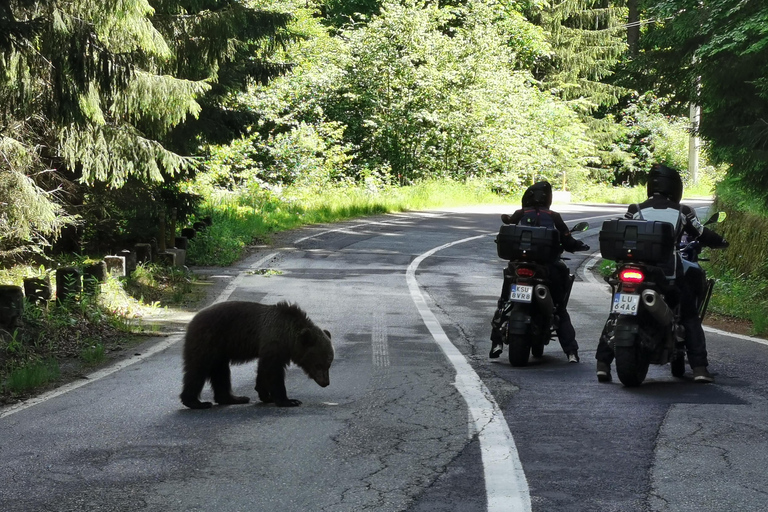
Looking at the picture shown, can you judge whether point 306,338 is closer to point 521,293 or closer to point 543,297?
point 521,293

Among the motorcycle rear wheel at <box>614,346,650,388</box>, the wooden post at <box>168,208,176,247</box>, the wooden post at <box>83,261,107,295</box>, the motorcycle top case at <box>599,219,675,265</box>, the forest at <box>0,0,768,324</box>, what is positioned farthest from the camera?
the wooden post at <box>168,208,176,247</box>

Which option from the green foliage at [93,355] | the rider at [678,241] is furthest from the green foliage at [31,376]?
the rider at [678,241]

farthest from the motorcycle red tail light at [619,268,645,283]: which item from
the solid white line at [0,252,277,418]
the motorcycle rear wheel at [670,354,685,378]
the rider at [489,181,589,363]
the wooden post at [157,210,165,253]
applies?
the wooden post at [157,210,165,253]

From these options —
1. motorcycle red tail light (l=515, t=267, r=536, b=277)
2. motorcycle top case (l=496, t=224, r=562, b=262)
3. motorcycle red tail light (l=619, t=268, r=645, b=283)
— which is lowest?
motorcycle red tail light (l=515, t=267, r=536, b=277)

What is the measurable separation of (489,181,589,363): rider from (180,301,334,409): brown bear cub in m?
2.57

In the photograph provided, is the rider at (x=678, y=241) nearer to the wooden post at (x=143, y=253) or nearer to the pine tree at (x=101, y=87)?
the pine tree at (x=101, y=87)

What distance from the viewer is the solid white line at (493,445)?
17.0ft

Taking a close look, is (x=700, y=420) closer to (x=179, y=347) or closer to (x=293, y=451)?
(x=293, y=451)

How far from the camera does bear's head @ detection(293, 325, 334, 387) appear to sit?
306 inches

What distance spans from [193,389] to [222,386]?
28cm

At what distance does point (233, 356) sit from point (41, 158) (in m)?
10.7

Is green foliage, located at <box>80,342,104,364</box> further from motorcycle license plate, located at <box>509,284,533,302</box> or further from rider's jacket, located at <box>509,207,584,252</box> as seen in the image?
rider's jacket, located at <box>509,207,584,252</box>

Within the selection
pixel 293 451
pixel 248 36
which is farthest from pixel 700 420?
pixel 248 36

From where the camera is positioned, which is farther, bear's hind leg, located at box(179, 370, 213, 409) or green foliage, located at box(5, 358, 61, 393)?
green foliage, located at box(5, 358, 61, 393)
